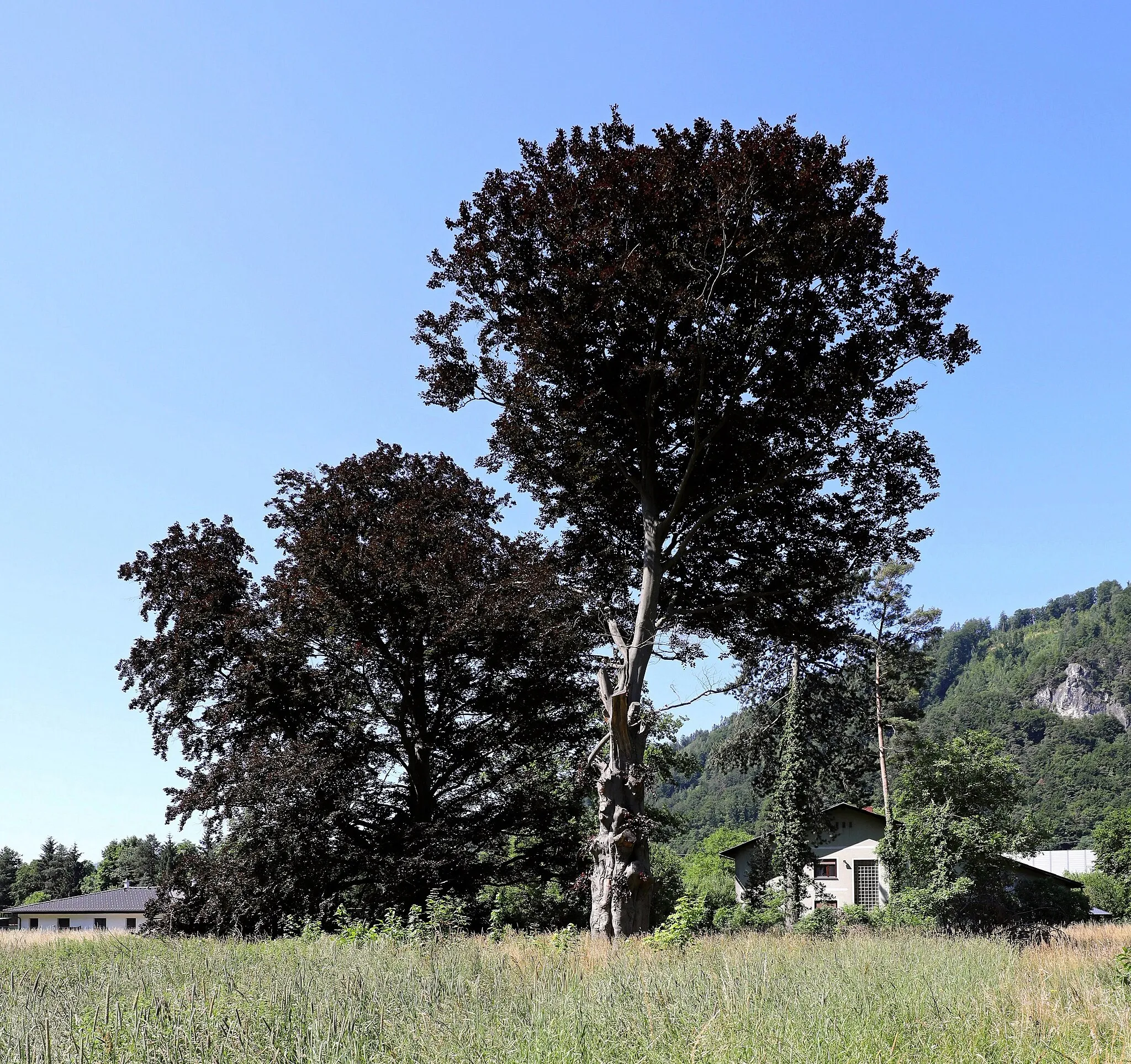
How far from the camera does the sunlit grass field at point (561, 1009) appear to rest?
5.05 meters

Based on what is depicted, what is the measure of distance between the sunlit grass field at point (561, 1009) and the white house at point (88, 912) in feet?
167

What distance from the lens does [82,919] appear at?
53375mm

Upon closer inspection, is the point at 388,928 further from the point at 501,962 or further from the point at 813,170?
the point at 813,170

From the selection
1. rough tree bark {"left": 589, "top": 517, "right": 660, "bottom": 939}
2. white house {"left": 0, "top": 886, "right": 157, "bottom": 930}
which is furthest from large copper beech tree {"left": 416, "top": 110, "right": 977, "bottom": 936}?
white house {"left": 0, "top": 886, "right": 157, "bottom": 930}

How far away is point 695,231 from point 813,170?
1.83 metres

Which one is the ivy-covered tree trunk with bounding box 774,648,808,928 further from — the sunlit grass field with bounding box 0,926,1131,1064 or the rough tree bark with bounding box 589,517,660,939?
the sunlit grass field with bounding box 0,926,1131,1064

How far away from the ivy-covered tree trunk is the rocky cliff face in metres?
127

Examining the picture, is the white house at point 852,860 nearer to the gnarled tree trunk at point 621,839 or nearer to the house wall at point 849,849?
the house wall at point 849,849

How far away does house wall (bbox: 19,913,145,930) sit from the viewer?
173ft

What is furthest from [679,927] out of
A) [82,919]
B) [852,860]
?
[82,919]

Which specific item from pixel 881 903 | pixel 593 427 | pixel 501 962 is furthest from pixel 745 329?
pixel 881 903

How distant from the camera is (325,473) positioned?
22.9m

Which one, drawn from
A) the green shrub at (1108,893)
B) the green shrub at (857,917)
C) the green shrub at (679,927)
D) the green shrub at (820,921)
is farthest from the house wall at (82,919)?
the green shrub at (1108,893)

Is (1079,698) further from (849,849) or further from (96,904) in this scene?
(96,904)
